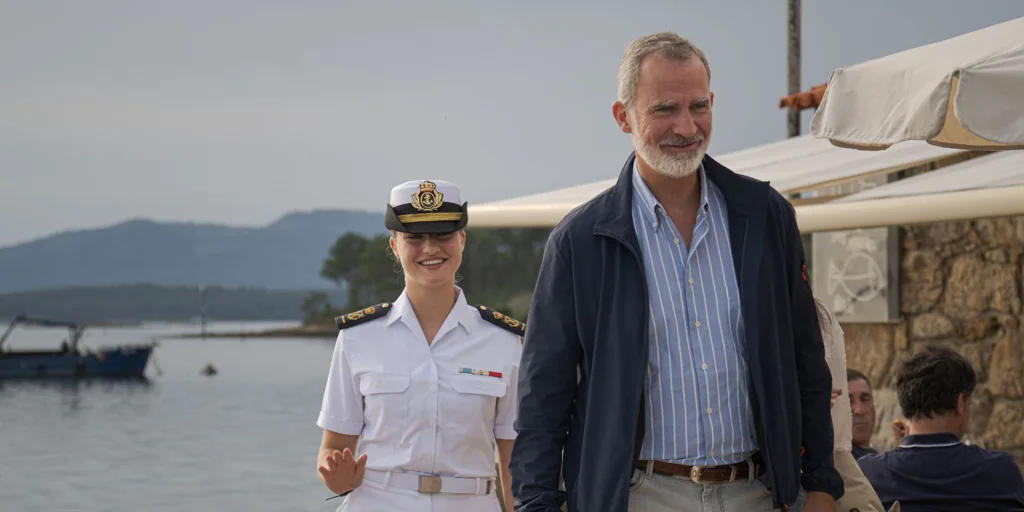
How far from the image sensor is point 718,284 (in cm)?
255

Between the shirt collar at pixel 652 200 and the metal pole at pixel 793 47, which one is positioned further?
the metal pole at pixel 793 47

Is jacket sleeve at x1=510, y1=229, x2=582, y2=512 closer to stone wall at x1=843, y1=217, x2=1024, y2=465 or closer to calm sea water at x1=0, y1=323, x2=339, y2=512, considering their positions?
stone wall at x1=843, y1=217, x2=1024, y2=465

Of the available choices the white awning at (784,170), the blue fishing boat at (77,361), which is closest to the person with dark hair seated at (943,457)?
the white awning at (784,170)

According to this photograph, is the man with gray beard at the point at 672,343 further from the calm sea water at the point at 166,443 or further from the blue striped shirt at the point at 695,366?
the calm sea water at the point at 166,443

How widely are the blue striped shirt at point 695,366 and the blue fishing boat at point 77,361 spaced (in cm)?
7279

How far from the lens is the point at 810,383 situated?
2.63 meters

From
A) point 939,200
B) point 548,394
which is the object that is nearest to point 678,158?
point 548,394

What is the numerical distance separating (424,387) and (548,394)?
0.83 meters

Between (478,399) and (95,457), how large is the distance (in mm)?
65749

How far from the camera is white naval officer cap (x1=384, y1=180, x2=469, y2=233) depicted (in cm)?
343

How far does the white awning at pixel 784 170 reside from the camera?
5.73m

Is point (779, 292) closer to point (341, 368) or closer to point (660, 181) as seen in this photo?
point (660, 181)

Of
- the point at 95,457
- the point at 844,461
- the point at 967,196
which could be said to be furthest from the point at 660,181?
the point at 95,457

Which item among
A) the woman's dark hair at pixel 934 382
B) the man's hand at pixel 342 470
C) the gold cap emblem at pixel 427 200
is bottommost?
the man's hand at pixel 342 470
